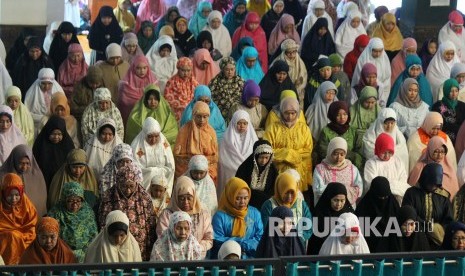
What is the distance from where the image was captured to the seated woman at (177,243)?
11180 mm

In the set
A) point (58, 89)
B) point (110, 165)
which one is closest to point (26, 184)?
point (110, 165)

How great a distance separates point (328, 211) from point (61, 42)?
603 cm

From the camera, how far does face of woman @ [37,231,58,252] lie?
11.1 metres

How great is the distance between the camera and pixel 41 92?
15.3 meters

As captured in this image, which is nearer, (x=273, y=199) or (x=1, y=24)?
(x=273, y=199)

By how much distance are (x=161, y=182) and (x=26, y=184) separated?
1.28 meters

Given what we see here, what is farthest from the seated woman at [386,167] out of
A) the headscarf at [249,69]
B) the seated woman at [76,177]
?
the headscarf at [249,69]

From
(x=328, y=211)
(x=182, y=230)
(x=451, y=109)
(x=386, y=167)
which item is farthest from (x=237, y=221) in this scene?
(x=451, y=109)

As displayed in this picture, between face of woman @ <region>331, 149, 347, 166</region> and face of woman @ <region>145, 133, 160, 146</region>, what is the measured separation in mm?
1699

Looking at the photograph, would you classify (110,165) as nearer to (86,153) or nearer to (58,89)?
(86,153)

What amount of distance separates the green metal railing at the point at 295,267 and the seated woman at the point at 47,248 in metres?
2.52

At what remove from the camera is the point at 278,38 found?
1795 cm

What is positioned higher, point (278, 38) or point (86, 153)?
point (278, 38)

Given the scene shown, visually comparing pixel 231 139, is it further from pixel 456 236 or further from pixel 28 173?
pixel 456 236
